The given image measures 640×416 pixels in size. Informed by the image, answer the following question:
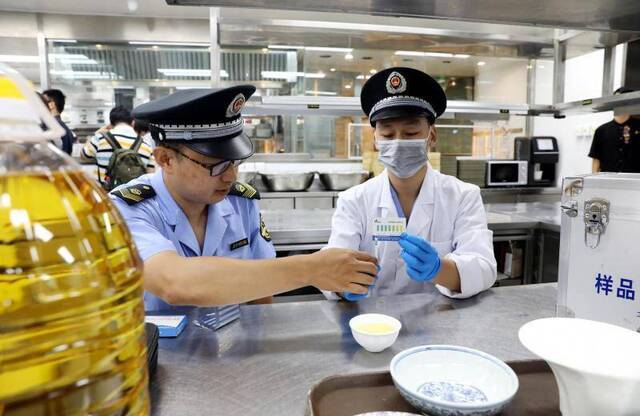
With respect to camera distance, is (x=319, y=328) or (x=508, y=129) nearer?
(x=319, y=328)

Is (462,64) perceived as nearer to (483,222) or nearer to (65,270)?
(483,222)

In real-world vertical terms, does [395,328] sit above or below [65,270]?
below

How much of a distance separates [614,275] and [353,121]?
5831 millimetres

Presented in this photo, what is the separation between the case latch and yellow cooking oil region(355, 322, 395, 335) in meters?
0.53

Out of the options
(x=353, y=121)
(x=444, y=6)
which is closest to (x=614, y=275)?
(x=444, y=6)

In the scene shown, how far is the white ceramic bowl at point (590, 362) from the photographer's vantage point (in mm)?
555

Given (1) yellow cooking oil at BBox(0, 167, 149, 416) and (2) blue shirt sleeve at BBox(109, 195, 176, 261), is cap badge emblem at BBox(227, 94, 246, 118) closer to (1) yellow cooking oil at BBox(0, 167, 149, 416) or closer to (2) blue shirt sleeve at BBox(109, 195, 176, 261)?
(2) blue shirt sleeve at BBox(109, 195, 176, 261)

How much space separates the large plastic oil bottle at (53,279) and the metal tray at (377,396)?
352mm

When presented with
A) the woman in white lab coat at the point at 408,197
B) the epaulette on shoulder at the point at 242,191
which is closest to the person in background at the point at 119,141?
the epaulette on shoulder at the point at 242,191

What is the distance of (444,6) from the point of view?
1227mm

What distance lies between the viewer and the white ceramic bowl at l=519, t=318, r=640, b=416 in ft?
1.82

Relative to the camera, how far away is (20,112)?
1.17 ft

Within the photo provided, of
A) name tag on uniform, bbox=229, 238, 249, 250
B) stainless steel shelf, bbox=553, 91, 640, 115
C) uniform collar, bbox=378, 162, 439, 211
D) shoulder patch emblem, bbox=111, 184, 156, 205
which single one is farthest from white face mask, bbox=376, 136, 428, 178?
stainless steel shelf, bbox=553, 91, 640, 115

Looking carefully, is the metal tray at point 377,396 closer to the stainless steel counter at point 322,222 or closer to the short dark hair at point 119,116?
the stainless steel counter at point 322,222
